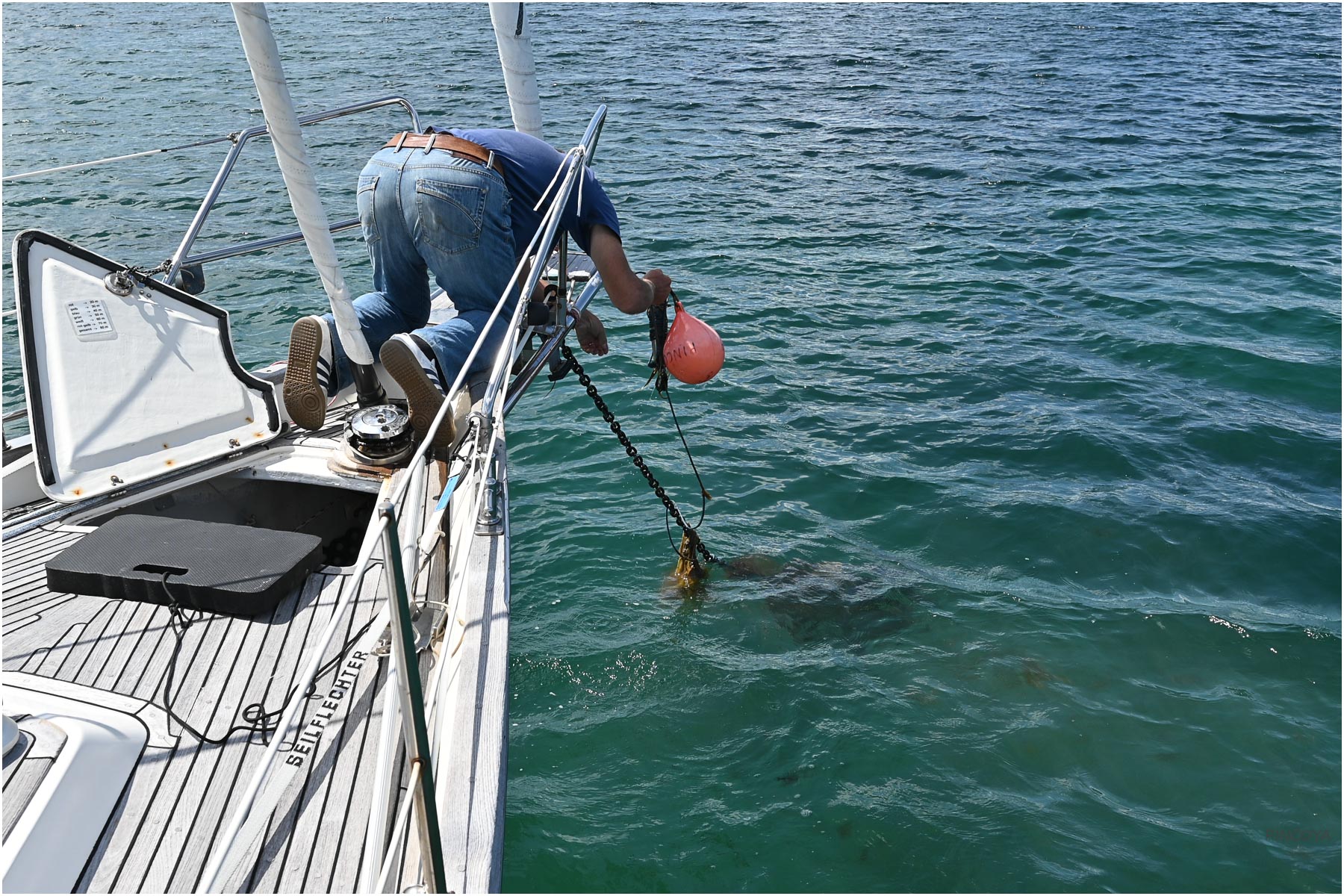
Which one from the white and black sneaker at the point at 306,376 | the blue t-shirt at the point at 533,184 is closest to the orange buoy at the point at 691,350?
the blue t-shirt at the point at 533,184

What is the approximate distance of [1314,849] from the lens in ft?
15.0

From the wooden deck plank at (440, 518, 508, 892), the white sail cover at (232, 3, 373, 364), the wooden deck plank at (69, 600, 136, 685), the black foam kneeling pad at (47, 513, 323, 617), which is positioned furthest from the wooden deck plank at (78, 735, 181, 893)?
the white sail cover at (232, 3, 373, 364)

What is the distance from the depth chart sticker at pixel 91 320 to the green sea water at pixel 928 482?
8.36 ft

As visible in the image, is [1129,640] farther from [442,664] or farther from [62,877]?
[62,877]

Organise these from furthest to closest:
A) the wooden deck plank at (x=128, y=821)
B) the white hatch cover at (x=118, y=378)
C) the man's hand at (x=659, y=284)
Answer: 1. the man's hand at (x=659, y=284)
2. the white hatch cover at (x=118, y=378)
3. the wooden deck plank at (x=128, y=821)

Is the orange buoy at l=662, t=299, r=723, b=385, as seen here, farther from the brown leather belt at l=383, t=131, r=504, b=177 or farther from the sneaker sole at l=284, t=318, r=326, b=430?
the sneaker sole at l=284, t=318, r=326, b=430

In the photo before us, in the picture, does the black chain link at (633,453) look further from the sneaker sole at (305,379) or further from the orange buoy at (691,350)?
the sneaker sole at (305,379)

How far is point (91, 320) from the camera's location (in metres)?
4.73

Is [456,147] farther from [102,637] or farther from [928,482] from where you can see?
[928,482]

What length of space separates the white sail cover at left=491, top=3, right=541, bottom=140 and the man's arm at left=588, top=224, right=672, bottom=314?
143cm

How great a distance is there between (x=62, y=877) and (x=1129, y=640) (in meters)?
5.22

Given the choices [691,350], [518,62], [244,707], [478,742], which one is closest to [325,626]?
[244,707]

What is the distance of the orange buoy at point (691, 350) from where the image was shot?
18.1 ft

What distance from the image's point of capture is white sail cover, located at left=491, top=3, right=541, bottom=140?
5.88 m
